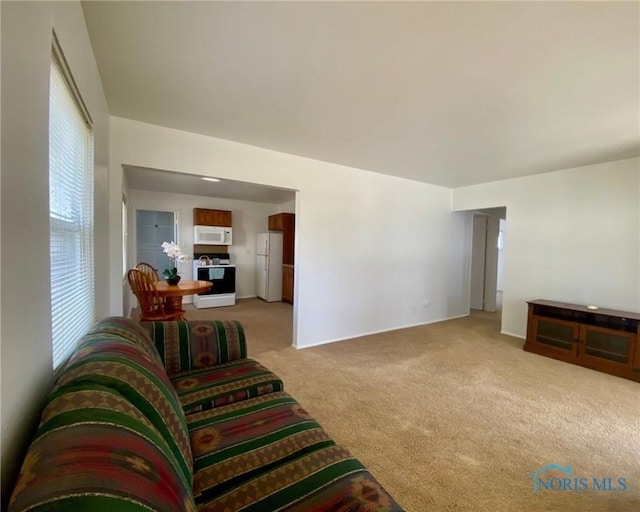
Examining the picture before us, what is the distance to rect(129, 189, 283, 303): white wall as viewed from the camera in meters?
5.70

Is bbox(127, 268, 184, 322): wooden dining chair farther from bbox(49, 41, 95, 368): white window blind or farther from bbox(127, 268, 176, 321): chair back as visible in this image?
bbox(49, 41, 95, 368): white window blind

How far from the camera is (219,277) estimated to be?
19.8ft

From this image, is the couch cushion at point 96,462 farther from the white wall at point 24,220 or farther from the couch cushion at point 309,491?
the couch cushion at point 309,491

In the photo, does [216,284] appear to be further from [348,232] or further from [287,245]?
[348,232]

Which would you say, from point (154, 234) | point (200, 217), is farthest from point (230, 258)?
point (154, 234)

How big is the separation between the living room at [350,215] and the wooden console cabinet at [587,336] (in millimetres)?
444

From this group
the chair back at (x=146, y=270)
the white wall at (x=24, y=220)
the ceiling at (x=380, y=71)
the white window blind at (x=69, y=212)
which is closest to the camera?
the white wall at (x=24, y=220)

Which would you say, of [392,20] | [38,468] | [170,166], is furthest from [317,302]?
[38,468]

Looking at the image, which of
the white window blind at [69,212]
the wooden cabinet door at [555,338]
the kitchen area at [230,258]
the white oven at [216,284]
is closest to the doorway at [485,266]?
the wooden cabinet door at [555,338]

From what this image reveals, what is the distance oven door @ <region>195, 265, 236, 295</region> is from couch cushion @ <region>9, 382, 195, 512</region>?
533 centimetres

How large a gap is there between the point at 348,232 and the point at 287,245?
2930 mm

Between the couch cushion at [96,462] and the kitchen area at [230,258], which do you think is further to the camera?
the kitchen area at [230,258]

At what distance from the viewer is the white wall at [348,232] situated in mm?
2775

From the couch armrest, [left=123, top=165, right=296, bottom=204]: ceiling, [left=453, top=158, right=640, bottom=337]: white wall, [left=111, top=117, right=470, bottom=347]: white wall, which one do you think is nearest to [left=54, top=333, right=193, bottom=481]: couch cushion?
the couch armrest
